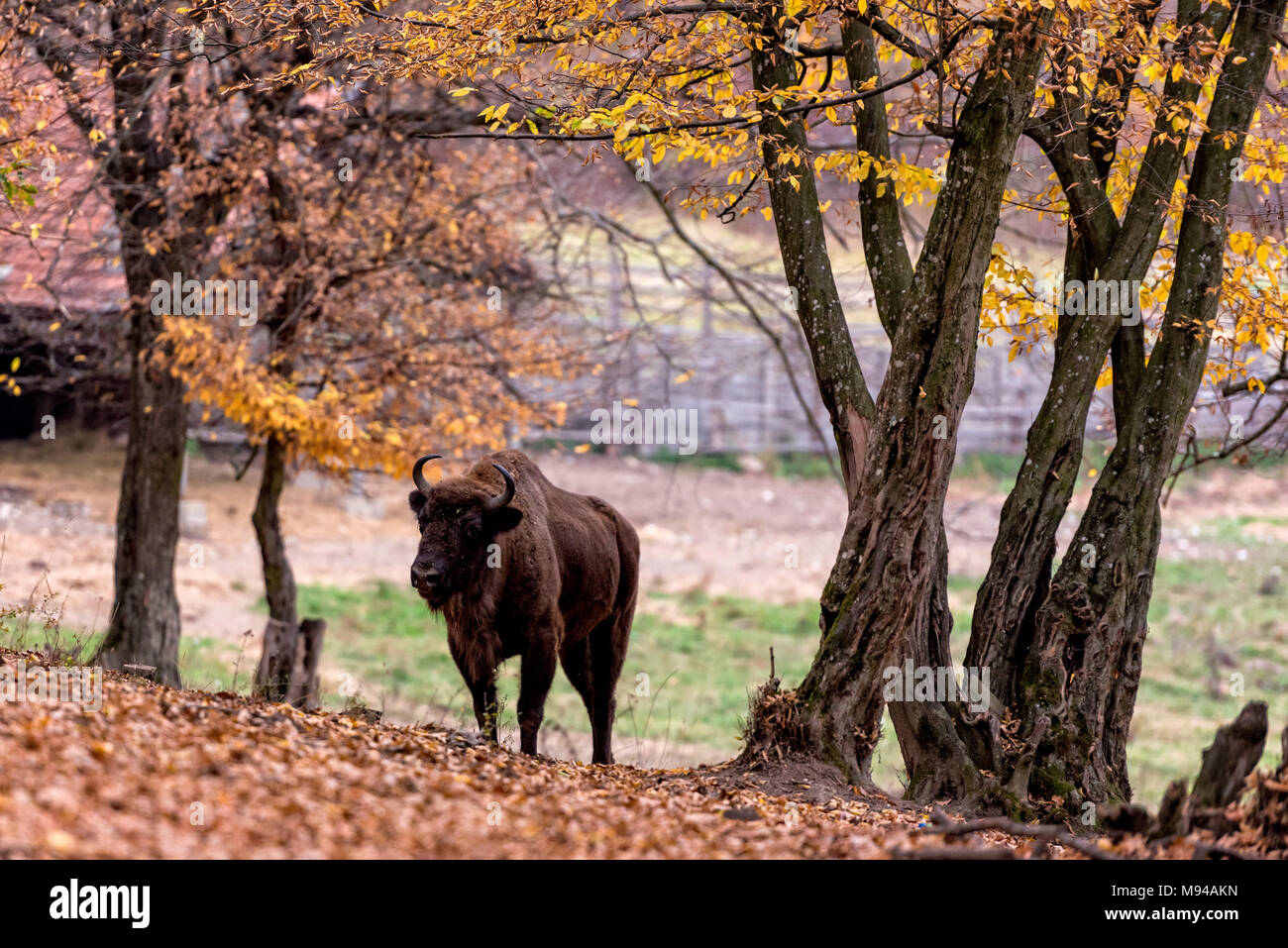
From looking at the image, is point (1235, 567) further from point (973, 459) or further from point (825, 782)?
point (825, 782)

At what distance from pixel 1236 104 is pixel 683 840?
684 cm

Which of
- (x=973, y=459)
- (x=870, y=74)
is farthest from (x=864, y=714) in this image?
(x=973, y=459)

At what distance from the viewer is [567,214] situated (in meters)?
15.0

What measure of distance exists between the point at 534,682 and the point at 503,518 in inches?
49.0

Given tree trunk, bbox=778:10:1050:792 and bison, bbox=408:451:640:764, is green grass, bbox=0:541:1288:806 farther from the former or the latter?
tree trunk, bbox=778:10:1050:792

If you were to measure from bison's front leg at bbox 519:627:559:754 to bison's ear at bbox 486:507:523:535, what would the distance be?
2.77 ft

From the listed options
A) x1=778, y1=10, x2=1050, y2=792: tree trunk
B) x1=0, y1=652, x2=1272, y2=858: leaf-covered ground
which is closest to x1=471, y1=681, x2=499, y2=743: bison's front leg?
x1=0, y1=652, x2=1272, y2=858: leaf-covered ground

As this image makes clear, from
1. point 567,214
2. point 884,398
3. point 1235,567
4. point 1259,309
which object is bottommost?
point 1235,567

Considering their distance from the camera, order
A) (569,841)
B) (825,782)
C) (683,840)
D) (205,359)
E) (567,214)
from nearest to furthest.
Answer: (569,841) → (683,840) → (825,782) → (205,359) → (567,214)

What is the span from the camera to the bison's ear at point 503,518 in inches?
357

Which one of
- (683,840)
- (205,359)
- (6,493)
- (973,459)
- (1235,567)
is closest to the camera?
(683,840)

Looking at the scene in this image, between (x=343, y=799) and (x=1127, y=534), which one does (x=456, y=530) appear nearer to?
(x=343, y=799)

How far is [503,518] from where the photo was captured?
359 inches

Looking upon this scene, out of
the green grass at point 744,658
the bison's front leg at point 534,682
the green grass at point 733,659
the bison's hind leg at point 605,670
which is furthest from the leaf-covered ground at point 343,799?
the green grass at point 744,658
